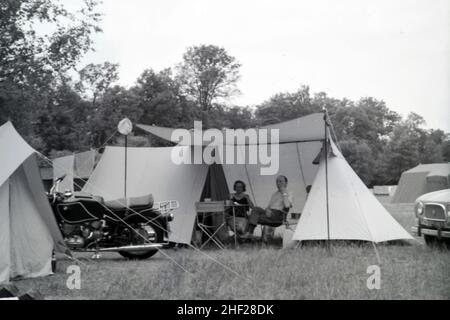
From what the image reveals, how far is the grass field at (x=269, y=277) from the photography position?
4.57 metres

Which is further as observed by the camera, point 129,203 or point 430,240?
point 430,240

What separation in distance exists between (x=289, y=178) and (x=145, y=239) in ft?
13.2

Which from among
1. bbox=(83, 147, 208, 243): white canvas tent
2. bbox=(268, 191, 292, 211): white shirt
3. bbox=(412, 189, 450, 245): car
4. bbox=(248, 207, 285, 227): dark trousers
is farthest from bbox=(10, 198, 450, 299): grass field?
bbox=(83, 147, 208, 243): white canvas tent

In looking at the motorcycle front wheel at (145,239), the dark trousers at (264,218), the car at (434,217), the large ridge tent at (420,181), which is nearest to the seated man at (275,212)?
→ the dark trousers at (264,218)

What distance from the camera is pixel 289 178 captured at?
986cm

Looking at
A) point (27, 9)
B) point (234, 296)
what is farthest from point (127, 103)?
point (234, 296)

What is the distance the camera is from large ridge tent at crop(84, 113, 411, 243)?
7.28 m

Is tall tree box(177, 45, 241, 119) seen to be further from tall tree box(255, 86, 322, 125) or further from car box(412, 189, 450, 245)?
car box(412, 189, 450, 245)

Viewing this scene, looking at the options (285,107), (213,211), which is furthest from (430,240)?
(285,107)

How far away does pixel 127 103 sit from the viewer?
3512 centimetres

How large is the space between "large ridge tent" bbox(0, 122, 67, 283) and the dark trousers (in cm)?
314

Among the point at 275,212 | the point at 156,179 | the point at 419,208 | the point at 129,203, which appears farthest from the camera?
the point at 156,179

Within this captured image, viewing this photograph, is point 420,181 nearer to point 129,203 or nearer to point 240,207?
point 240,207
